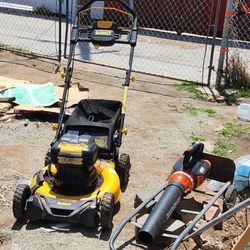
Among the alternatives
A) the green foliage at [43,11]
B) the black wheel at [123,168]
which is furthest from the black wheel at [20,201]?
the green foliage at [43,11]

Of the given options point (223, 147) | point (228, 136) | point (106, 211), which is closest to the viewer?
point (106, 211)

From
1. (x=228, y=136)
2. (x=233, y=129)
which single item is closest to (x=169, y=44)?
(x=233, y=129)

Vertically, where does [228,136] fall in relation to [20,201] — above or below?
below

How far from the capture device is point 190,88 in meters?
9.48

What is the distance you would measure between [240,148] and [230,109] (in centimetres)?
171

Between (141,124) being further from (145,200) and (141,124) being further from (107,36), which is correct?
(145,200)

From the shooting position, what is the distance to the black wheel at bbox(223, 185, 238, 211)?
5000mm

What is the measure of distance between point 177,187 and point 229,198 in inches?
23.9

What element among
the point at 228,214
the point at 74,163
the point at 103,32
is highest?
the point at 103,32

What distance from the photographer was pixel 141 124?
762 centimetres

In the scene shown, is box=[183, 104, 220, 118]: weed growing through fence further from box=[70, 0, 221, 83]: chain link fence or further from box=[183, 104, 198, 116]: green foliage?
box=[70, 0, 221, 83]: chain link fence

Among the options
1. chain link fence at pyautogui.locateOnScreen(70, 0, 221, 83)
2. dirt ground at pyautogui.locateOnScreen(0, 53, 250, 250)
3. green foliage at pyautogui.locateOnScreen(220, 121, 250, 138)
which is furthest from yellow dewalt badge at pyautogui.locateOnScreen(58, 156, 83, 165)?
chain link fence at pyautogui.locateOnScreen(70, 0, 221, 83)

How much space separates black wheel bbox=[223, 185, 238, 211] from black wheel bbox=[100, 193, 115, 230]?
105 centimetres

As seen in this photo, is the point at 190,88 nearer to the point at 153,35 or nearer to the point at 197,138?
the point at 197,138
